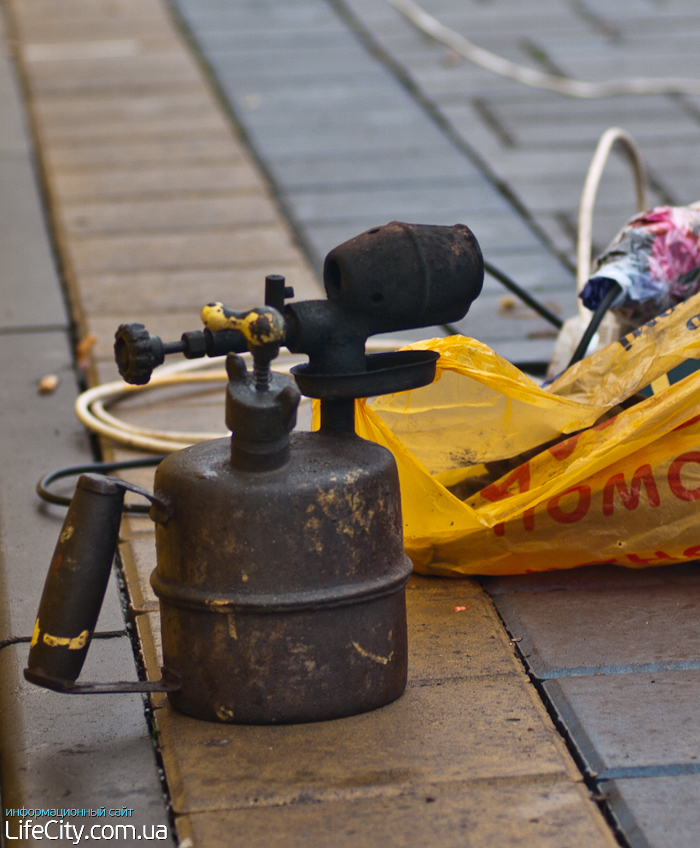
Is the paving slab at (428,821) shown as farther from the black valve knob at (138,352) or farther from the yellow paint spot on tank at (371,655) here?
the black valve knob at (138,352)

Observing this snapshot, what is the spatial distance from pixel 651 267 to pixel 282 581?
1.13m

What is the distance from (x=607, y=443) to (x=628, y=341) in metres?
0.25

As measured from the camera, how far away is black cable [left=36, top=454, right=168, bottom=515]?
2.10 m

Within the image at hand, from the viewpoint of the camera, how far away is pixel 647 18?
251 inches

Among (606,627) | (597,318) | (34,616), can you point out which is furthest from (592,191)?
(34,616)

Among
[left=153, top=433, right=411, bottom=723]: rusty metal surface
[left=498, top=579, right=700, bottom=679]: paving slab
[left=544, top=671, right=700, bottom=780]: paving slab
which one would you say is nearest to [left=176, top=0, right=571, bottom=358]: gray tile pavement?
[left=498, top=579, right=700, bottom=679]: paving slab

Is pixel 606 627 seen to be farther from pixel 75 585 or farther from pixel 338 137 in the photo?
pixel 338 137

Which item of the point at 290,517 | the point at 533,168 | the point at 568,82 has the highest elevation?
the point at 568,82

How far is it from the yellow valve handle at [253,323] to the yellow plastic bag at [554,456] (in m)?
0.41

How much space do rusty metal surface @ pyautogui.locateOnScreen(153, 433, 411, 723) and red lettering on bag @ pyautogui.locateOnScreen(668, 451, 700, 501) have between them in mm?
557

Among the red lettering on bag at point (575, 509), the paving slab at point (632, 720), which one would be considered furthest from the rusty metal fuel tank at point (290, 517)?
the red lettering on bag at point (575, 509)

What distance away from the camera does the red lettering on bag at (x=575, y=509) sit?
182cm

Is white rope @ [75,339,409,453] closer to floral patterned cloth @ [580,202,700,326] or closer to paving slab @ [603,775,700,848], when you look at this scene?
floral patterned cloth @ [580,202,700,326]

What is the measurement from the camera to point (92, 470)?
2234 mm
